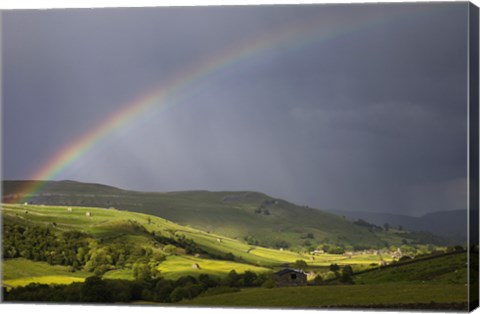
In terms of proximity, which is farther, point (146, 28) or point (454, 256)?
point (146, 28)

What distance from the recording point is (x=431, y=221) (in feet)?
75.4

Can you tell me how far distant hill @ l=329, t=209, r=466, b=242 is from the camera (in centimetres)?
2248

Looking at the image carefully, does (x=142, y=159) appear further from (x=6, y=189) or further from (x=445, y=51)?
(x=445, y=51)

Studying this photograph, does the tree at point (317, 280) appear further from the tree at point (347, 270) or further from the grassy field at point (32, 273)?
the grassy field at point (32, 273)

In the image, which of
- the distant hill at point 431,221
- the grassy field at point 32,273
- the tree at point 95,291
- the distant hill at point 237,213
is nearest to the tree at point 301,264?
the distant hill at point 237,213

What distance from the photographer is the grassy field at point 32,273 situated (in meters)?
24.7

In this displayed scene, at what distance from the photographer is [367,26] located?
75.8 ft

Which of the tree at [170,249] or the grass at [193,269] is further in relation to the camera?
the tree at [170,249]

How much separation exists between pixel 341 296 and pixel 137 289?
409cm

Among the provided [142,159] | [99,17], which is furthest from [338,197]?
[99,17]

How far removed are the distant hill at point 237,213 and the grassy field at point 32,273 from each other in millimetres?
1288

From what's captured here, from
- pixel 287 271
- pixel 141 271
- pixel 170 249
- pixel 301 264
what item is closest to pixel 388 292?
pixel 301 264

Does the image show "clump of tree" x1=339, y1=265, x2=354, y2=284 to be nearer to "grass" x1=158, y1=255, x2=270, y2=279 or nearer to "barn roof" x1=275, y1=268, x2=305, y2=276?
"barn roof" x1=275, y1=268, x2=305, y2=276

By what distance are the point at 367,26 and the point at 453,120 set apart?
2.42 meters
